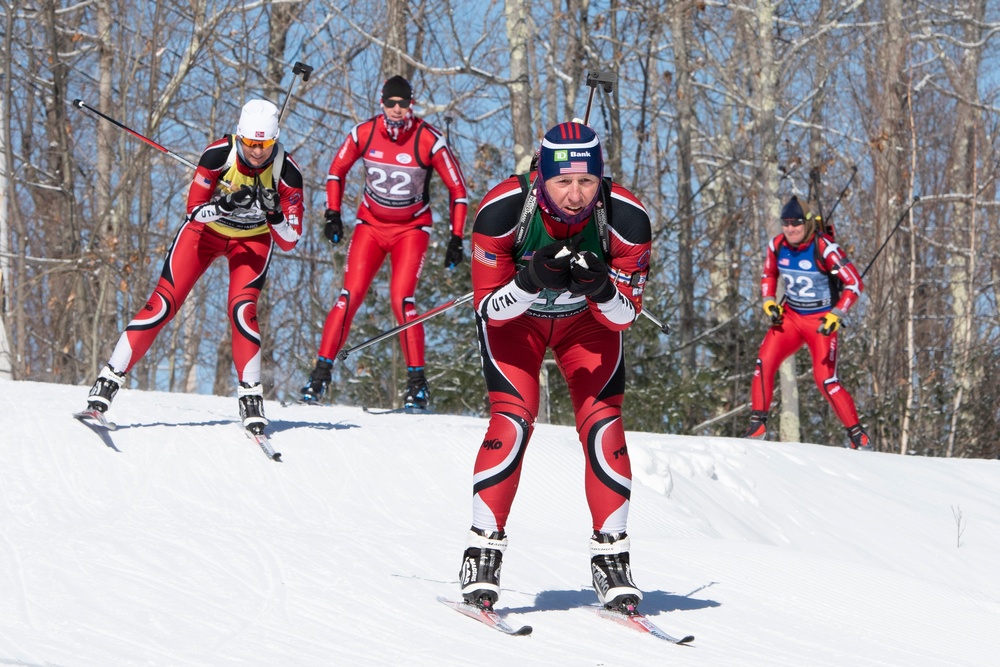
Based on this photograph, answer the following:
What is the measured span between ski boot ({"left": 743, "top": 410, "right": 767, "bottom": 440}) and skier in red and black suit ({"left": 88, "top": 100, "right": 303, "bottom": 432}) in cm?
519

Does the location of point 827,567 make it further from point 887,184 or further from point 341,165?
point 887,184

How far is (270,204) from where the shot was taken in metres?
8.09

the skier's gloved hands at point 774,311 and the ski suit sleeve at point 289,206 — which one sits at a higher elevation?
the ski suit sleeve at point 289,206

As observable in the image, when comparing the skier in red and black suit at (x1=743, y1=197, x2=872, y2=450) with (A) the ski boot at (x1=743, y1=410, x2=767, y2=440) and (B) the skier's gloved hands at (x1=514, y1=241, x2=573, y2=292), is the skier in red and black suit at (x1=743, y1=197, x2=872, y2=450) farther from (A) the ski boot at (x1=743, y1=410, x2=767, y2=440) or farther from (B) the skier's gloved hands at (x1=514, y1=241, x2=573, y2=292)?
(B) the skier's gloved hands at (x1=514, y1=241, x2=573, y2=292)

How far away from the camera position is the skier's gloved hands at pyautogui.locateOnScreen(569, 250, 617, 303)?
4.80 m

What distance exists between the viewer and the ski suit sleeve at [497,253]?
508cm

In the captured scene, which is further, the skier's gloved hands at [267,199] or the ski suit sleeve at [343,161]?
the ski suit sleeve at [343,161]

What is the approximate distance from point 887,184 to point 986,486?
23.1 ft

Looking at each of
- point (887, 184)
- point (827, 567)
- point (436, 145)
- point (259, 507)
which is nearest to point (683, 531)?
point (827, 567)

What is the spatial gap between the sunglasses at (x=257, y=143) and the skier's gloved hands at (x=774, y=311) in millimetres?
5414

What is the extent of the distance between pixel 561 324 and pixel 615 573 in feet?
3.37

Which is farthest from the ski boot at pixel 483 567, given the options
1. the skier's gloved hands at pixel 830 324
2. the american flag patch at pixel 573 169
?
the skier's gloved hands at pixel 830 324

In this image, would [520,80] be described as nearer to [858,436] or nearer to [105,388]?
[858,436]

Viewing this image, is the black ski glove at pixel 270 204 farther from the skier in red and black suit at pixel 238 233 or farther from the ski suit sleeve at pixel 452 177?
the ski suit sleeve at pixel 452 177
